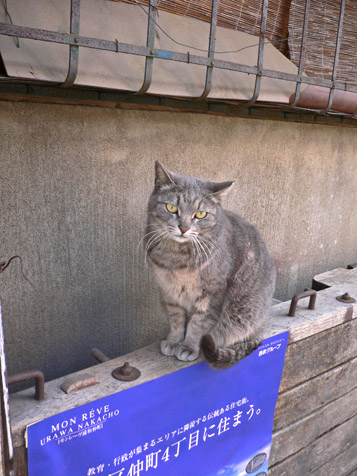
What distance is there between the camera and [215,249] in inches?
70.8

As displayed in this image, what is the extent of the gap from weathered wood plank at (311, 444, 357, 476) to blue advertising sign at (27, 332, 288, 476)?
27.4 inches

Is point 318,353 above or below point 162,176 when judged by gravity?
below

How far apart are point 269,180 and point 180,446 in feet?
5.82

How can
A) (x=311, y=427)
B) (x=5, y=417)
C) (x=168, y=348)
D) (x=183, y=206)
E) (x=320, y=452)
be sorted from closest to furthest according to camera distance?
(x=5, y=417) → (x=183, y=206) → (x=168, y=348) → (x=311, y=427) → (x=320, y=452)

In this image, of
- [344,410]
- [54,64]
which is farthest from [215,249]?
[344,410]

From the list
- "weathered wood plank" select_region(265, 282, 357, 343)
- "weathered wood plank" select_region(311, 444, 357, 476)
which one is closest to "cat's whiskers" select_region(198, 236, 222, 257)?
"weathered wood plank" select_region(265, 282, 357, 343)

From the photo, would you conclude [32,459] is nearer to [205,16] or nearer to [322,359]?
[322,359]

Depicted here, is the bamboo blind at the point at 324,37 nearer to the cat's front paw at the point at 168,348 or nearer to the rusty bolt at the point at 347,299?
the rusty bolt at the point at 347,299

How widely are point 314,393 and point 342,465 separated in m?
0.85

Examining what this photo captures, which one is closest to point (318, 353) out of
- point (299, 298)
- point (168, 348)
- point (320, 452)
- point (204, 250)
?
point (299, 298)

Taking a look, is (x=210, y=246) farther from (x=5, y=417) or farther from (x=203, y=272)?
(x=5, y=417)

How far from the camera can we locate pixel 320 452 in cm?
261

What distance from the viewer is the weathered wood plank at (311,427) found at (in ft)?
7.67

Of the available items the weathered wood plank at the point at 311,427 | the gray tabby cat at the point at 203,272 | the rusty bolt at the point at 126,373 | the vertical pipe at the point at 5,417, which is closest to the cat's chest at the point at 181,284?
the gray tabby cat at the point at 203,272
